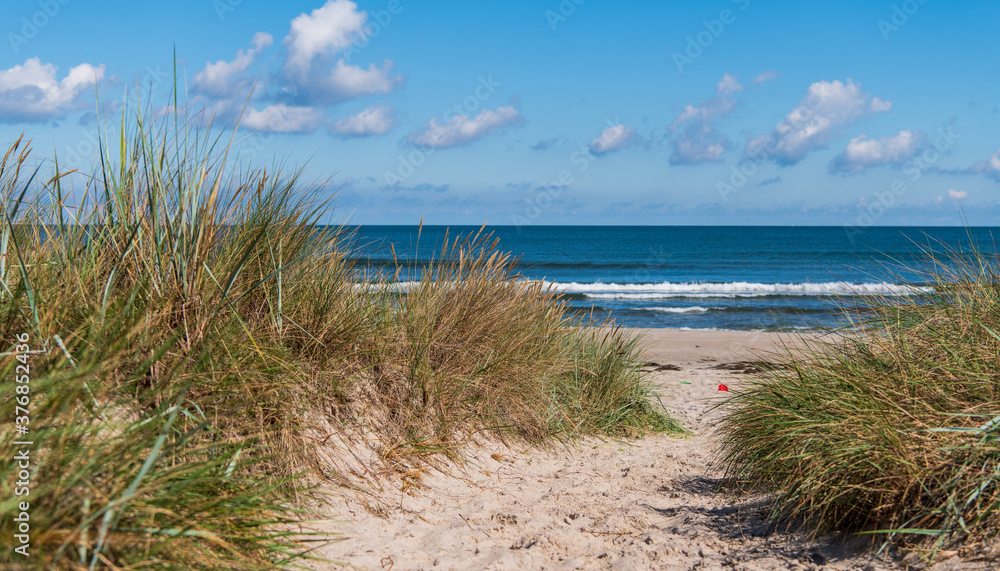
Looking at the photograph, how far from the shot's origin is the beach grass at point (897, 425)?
95.8 inches

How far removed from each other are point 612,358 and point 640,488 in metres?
1.97

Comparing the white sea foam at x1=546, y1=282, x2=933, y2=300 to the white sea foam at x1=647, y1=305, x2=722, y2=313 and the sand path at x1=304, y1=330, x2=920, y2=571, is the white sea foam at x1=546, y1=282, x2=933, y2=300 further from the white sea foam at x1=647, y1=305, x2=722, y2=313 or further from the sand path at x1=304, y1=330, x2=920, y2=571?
the sand path at x1=304, y1=330, x2=920, y2=571

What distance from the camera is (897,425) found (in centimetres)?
271

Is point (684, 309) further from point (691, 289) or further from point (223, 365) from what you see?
point (223, 365)

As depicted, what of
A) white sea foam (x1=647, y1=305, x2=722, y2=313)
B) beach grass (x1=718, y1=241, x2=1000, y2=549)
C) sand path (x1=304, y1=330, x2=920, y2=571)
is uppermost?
beach grass (x1=718, y1=241, x2=1000, y2=549)

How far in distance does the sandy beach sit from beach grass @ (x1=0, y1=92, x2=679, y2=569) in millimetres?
272

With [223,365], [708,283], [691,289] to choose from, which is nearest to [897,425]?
[223,365]

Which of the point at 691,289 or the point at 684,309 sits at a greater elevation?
the point at 691,289

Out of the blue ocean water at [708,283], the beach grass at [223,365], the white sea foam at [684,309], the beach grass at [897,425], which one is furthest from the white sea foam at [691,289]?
the beach grass at [897,425]

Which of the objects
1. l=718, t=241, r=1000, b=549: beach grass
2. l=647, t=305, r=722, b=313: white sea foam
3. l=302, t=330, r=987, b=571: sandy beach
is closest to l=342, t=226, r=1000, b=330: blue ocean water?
l=647, t=305, r=722, b=313: white sea foam

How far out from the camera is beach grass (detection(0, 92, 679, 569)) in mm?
1971

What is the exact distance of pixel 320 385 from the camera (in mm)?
3760

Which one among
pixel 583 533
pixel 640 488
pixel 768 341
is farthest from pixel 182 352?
pixel 768 341

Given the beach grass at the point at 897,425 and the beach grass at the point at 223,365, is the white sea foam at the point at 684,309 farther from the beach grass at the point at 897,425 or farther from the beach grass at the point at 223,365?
the beach grass at the point at 897,425
